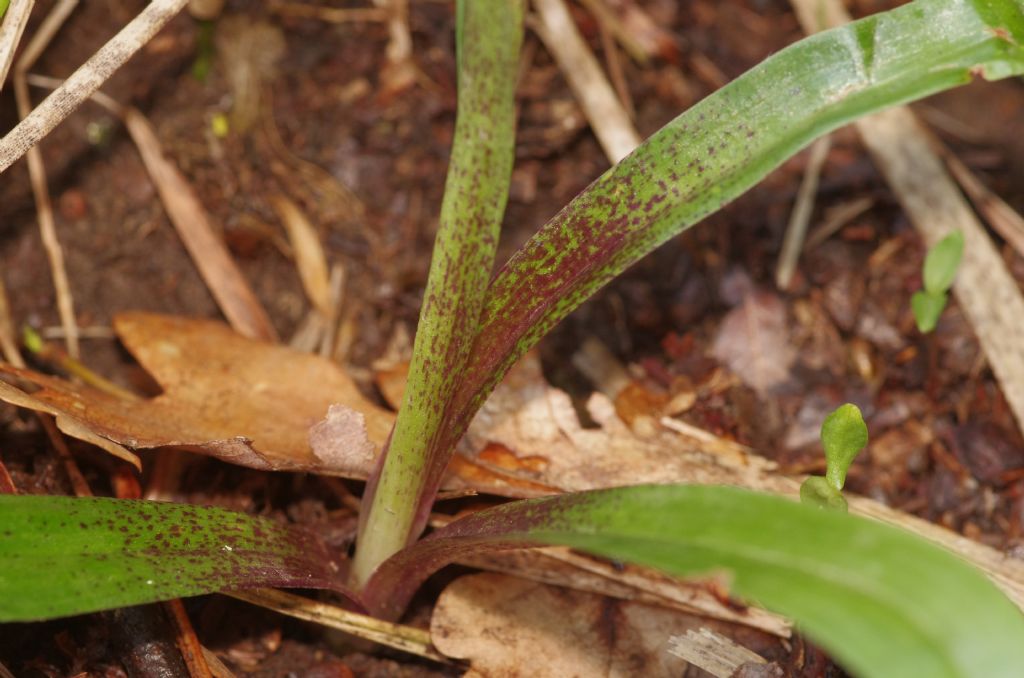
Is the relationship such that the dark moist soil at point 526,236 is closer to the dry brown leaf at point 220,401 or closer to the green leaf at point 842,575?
the dry brown leaf at point 220,401

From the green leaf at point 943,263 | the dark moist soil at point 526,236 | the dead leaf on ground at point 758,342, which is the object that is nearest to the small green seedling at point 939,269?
the green leaf at point 943,263

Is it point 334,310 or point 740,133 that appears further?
point 334,310

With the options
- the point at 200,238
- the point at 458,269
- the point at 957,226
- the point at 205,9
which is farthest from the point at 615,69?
the point at 458,269

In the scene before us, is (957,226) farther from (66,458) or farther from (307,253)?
(66,458)

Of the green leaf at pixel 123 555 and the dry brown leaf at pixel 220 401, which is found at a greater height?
the dry brown leaf at pixel 220 401

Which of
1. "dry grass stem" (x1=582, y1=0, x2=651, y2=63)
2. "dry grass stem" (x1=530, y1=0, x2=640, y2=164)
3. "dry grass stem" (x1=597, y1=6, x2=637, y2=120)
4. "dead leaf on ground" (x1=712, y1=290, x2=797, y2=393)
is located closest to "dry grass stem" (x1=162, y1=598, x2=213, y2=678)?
"dead leaf on ground" (x1=712, y1=290, x2=797, y2=393)

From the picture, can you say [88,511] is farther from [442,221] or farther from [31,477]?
[442,221]
